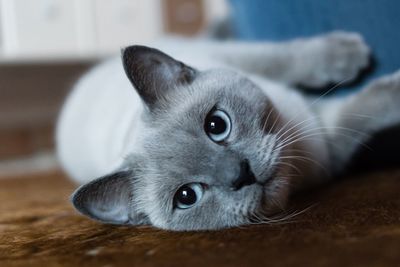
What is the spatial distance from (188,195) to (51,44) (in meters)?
2.37

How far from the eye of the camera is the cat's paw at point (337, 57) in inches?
57.6

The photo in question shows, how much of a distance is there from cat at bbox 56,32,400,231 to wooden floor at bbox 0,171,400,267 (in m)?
0.06

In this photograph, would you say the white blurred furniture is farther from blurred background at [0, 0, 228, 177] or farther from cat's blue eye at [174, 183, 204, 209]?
cat's blue eye at [174, 183, 204, 209]

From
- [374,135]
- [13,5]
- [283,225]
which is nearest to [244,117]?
[283,225]

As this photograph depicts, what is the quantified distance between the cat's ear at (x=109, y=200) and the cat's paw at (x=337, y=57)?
641mm

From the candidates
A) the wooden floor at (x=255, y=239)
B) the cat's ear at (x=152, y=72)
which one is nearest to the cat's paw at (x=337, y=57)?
the wooden floor at (x=255, y=239)

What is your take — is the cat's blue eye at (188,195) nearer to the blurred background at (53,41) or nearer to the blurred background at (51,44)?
the blurred background at (53,41)

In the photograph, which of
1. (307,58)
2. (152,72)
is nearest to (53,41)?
(307,58)

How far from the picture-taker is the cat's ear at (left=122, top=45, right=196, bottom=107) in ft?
3.61

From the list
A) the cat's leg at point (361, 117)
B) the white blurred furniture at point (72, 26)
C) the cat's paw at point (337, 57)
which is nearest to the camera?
the cat's leg at point (361, 117)

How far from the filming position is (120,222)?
1191mm

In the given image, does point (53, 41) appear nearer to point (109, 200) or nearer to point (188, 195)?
point (109, 200)

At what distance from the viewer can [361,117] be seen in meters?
1.40

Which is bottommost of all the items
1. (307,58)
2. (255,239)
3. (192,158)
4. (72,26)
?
(255,239)
